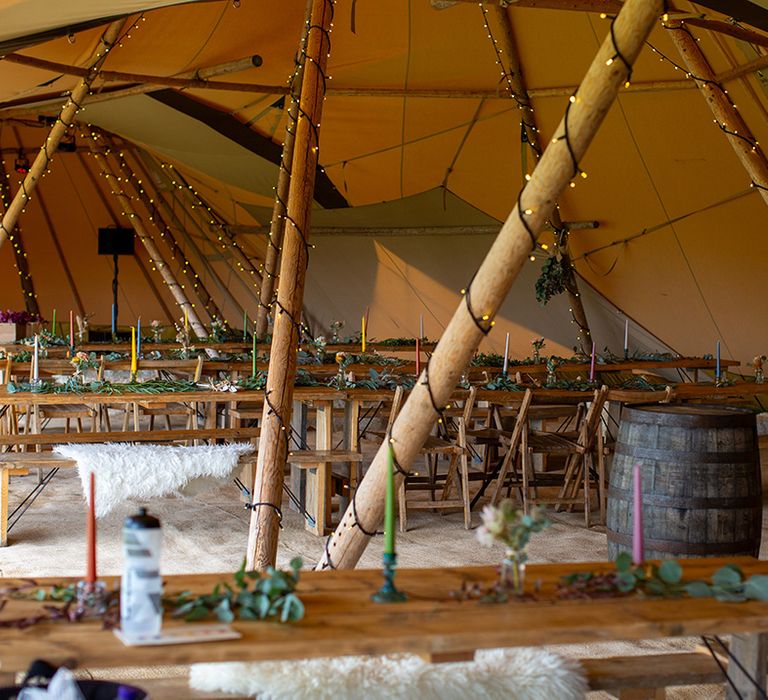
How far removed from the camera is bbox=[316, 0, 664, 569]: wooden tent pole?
2734 millimetres

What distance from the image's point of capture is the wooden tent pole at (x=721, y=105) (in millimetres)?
5977

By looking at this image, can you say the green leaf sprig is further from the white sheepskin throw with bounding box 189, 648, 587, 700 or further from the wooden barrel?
the wooden barrel

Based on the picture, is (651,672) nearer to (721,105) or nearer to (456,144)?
(721,105)

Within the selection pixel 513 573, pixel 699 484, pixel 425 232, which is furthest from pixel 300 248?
pixel 425 232

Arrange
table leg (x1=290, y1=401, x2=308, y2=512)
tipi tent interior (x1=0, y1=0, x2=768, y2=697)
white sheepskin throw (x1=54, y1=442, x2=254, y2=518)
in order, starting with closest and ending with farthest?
tipi tent interior (x1=0, y1=0, x2=768, y2=697), white sheepskin throw (x1=54, y1=442, x2=254, y2=518), table leg (x1=290, y1=401, x2=308, y2=512)

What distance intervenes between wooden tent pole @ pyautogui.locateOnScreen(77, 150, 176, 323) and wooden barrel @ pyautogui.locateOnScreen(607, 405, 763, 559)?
462 inches

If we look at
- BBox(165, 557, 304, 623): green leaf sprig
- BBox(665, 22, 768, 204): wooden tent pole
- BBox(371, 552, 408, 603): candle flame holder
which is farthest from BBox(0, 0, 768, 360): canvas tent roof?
BBox(165, 557, 304, 623): green leaf sprig

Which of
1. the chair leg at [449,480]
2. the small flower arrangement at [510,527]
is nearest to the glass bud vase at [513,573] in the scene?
the small flower arrangement at [510,527]

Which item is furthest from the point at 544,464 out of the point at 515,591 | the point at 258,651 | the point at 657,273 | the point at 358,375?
the point at 258,651

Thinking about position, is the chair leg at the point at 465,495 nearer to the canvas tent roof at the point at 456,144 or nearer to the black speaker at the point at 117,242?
the canvas tent roof at the point at 456,144

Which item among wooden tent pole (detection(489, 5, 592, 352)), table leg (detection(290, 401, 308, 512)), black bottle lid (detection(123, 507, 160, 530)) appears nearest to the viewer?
black bottle lid (detection(123, 507, 160, 530))

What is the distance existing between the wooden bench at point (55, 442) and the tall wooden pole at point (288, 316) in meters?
1.02

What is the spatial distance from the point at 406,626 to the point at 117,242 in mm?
11944

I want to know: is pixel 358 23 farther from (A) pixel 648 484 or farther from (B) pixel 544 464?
(A) pixel 648 484
